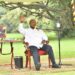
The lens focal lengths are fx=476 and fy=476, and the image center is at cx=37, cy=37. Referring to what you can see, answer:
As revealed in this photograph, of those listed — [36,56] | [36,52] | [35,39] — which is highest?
[35,39]

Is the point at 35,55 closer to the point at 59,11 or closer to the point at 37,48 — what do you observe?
the point at 37,48

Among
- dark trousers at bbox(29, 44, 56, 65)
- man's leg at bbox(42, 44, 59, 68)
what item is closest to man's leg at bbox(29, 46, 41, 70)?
dark trousers at bbox(29, 44, 56, 65)

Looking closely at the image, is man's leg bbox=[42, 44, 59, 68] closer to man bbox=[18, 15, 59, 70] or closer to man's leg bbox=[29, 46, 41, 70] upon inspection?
man bbox=[18, 15, 59, 70]

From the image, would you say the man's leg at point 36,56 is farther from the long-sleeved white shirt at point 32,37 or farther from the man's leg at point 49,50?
the man's leg at point 49,50

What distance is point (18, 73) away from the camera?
11.5 m

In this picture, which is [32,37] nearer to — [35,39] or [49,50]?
[35,39]

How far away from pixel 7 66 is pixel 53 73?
2.42m

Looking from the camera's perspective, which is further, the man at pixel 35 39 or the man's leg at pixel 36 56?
the man at pixel 35 39

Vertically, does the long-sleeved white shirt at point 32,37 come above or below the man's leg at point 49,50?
above

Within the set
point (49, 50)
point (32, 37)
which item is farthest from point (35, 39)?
point (49, 50)

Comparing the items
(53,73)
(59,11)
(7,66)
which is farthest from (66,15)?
(53,73)

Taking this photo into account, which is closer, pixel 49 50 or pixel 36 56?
pixel 36 56

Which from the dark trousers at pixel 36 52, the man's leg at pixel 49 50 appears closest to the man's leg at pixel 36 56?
the dark trousers at pixel 36 52

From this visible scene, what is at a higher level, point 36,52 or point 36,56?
point 36,52
